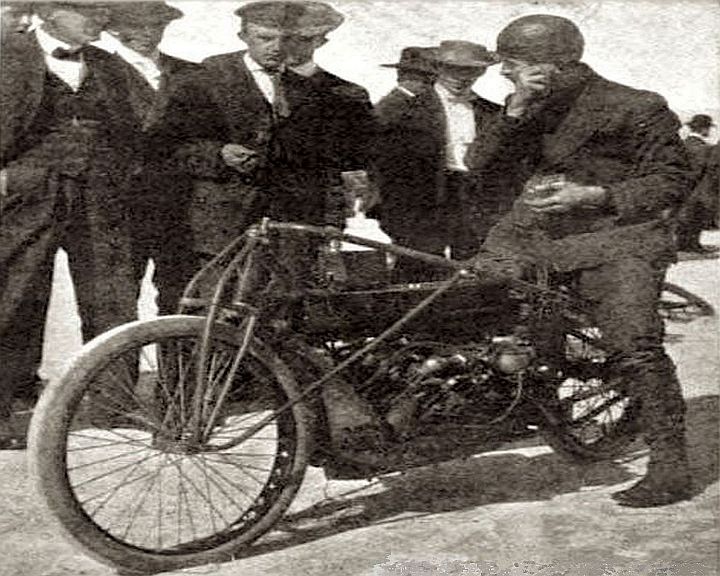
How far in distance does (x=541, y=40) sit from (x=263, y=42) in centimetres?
86

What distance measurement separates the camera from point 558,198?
133 inches

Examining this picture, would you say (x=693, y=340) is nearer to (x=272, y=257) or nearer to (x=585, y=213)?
(x=585, y=213)

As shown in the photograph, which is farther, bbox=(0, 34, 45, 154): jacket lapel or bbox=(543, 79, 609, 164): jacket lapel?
bbox=(543, 79, 609, 164): jacket lapel

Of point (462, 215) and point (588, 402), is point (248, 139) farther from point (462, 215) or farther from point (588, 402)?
point (588, 402)

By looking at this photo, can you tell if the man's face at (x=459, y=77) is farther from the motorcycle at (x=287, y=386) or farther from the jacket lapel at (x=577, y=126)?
the motorcycle at (x=287, y=386)

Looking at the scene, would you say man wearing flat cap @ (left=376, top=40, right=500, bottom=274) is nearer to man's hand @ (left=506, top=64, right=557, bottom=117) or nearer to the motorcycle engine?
man's hand @ (left=506, top=64, right=557, bottom=117)

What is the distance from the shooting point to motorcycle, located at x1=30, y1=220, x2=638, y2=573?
9.54 feet

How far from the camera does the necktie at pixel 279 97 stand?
3.14m

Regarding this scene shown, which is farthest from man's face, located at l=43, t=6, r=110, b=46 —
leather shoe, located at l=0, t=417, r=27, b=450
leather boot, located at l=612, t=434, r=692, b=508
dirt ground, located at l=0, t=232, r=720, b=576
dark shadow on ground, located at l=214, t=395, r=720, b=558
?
leather boot, located at l=612, t=434, r=692, b=508

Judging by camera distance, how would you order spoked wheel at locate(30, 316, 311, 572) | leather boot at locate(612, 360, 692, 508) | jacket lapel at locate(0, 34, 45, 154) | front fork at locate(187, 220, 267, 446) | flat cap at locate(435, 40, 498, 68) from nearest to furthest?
spoked wheel at locate(30, 316, 311, 572) < front fork at locate(187, 220, 267, 446) < jacket lapel at locate(0, 34, 45, 154) < flat cap at locate(435, 40, 498, 68) < leather boot at locate(612, 360, 692, 508)

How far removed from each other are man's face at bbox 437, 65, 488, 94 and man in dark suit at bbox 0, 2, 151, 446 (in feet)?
2.93

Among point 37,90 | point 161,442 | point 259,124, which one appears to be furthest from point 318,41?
Answer: point 161,442

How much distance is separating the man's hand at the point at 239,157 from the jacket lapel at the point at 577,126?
0.94 m

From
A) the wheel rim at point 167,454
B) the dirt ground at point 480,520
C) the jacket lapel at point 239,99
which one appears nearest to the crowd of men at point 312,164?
the jacket lapel at point 239,99
